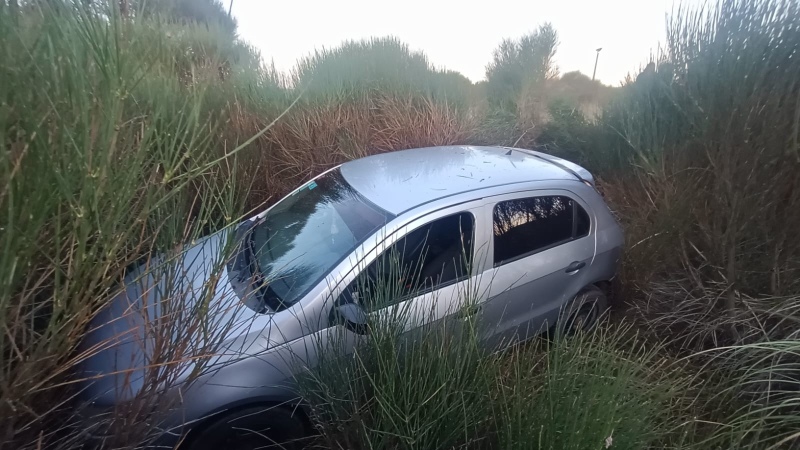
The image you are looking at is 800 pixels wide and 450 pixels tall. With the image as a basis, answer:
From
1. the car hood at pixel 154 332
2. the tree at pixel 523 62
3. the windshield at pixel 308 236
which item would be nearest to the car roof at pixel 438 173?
the windshield at pixel 308 236

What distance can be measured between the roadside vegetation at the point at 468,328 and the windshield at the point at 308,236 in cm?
40

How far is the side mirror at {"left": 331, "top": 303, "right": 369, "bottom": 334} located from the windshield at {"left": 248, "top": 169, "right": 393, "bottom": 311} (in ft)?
1.19

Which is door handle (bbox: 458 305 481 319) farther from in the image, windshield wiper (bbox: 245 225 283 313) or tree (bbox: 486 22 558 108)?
tree (bbox: 486 22 558 108)

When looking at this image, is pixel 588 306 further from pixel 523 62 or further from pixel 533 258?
pixel 523 62

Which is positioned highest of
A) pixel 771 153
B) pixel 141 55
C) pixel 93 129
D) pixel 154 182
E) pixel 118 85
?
pixel 141 55

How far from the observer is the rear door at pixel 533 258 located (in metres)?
3.34

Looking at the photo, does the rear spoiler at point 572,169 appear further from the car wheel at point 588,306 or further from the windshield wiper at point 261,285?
the windshield wiper at point 261,285

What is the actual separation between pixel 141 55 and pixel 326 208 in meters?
1.70

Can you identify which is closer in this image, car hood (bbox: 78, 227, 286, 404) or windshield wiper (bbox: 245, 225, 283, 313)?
car hood (bbox: 78, 227, 286, 404)

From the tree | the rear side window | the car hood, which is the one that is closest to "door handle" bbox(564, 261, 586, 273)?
the rear side window

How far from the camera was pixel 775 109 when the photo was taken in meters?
3.11

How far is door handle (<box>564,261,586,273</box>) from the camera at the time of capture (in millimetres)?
3746

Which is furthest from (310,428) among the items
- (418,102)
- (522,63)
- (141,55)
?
(522,63)

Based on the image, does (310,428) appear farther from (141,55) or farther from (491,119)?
(491,119)
